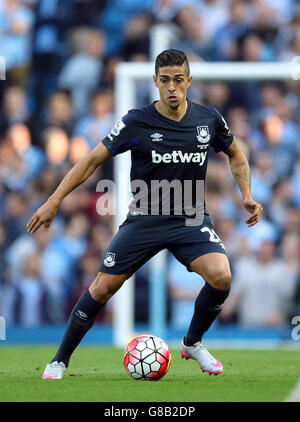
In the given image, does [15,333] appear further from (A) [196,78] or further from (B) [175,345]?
(A) [196,78]

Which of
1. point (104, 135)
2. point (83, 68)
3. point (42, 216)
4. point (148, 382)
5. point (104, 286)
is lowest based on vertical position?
point (148, 382)

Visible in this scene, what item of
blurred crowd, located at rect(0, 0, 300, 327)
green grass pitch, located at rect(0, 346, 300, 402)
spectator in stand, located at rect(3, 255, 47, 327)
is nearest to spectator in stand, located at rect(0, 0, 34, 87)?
→ blurred crowd, located at rect(0, 0, 300, 327)

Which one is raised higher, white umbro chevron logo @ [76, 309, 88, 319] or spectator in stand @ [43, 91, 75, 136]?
spectator in stand @ [43, 91, 75, 136]

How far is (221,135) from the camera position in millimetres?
7668

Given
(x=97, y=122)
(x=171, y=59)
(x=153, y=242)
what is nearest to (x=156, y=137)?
(x=171, y=59)

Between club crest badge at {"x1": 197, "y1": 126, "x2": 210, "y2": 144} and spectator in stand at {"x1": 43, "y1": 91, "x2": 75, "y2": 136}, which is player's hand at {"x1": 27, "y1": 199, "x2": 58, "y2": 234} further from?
spectator in stand at {"x1": 43, "y1": 91, "x2": 75, "y2": 136}

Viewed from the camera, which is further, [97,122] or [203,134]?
[97,122]

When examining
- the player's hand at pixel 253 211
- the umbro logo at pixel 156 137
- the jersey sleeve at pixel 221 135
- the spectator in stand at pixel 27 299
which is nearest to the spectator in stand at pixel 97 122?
the spectator in stand at pixel 27 299

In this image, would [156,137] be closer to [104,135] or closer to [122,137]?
[122,137]

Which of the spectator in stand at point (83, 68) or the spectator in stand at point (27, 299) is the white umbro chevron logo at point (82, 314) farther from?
the spectator in stand at point (83, 68)

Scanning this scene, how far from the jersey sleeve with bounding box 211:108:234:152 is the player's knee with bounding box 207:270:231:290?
3.55ft

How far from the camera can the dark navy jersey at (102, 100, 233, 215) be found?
24.1ft

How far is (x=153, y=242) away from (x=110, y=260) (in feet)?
1.19

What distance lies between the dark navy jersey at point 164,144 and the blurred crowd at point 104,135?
18.2 feet
